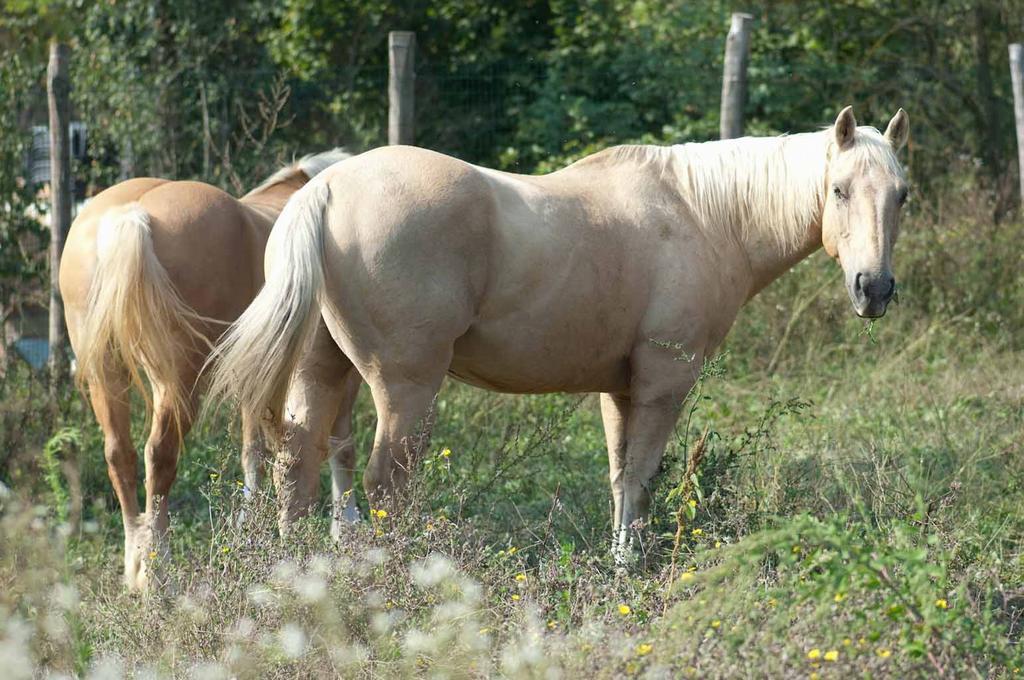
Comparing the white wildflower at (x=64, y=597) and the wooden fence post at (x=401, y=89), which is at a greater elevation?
the wooden fence post at (x=401, y=89)

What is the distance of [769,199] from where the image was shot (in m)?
4.62

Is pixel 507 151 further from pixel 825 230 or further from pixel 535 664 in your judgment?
pixel 535 664

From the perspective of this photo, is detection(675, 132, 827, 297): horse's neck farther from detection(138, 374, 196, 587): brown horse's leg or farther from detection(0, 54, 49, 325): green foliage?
detection(0, 54, 49, 325): green foliage

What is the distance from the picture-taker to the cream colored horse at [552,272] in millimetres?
4000

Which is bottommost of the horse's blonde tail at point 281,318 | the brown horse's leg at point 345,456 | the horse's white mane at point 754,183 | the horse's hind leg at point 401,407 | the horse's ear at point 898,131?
the brown horse's leg at point 345,456

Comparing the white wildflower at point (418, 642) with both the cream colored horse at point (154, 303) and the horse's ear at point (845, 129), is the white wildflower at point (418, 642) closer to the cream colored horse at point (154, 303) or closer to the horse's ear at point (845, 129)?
the cream colored horse at point (154, 303)

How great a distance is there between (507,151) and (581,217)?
7.04 metres

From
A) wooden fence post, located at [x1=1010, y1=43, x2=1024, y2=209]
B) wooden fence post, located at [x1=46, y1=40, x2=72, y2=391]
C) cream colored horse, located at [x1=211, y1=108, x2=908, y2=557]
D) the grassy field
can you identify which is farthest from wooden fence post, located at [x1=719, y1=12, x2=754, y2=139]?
wooden fence post, located at [x1=46, y1=40, x2=72, y2=391]

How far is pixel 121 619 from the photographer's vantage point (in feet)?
11.3

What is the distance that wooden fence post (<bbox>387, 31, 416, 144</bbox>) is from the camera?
7430 mm

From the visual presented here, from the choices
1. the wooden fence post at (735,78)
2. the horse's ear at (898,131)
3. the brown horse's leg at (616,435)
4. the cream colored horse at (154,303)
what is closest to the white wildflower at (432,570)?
the cream colored horse at (154,303)

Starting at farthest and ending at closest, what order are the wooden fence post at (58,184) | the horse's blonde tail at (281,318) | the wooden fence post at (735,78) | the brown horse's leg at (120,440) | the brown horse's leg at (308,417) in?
the wooden fence post at (735,78) → the wooden fence post at (58,184) → the brown horse's leg at (120,440) → the brown horse's leg at (308,417) → the horse's blonde tail at (281,318)

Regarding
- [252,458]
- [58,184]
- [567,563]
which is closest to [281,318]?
[567,563]

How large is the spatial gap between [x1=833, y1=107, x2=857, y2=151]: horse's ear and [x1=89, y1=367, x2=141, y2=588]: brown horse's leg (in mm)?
2933
